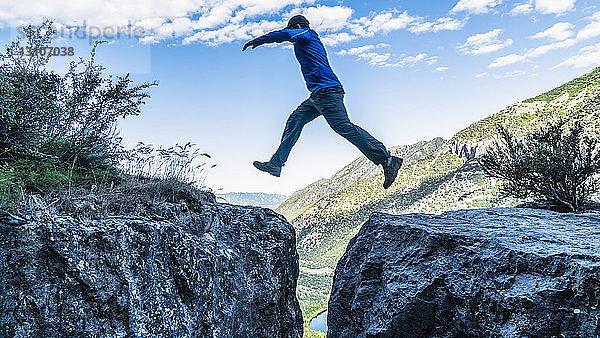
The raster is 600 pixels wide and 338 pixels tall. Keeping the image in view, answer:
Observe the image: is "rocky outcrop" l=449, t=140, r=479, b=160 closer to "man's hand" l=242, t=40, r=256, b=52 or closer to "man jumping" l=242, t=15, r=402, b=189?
"man jumping" l=242, t=15, r=402, b=189

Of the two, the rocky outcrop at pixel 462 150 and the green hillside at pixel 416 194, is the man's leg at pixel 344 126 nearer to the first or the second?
the green hillside at pixel 416 194

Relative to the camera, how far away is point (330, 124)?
5.42 meters

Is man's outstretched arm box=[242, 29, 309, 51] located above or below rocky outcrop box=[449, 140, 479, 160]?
above

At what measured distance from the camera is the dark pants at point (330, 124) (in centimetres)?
527

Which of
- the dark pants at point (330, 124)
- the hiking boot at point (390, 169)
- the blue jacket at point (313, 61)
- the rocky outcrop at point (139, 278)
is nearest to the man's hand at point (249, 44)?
the blue jacket at point (313, 61)

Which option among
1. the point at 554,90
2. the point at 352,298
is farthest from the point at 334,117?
the point at 554,90

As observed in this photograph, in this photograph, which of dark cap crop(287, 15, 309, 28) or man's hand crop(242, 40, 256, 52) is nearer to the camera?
man's hand crop(242, 40, 256, 52)

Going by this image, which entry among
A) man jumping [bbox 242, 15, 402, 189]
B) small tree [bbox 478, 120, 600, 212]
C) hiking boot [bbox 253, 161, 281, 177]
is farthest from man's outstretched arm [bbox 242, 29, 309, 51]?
small tree [bbox 478, 120, 600, 212]

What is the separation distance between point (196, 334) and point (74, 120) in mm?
3365

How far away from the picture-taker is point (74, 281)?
335 centimetres

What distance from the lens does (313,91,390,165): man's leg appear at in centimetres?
527

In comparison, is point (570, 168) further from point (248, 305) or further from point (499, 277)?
point (248, 305)

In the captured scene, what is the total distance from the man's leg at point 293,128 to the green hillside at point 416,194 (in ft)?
35.7

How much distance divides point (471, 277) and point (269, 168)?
282 cm
